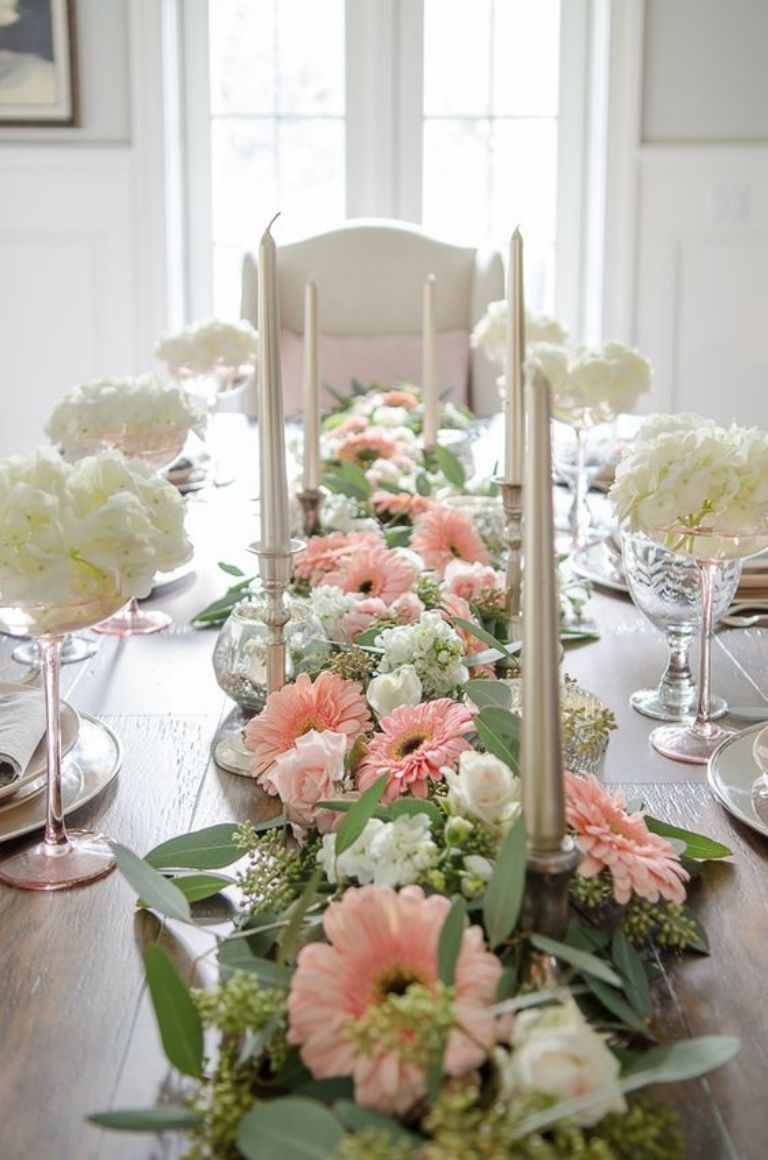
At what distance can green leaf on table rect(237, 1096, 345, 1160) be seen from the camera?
1.77 ft

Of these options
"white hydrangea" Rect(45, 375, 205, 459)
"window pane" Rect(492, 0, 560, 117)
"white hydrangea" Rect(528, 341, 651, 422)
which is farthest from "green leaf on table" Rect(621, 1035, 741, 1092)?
"window pane" Rect(492, 0, 560, 117)

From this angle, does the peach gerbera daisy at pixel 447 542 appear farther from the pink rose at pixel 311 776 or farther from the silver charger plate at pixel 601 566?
the pink rose at pixel 311 776

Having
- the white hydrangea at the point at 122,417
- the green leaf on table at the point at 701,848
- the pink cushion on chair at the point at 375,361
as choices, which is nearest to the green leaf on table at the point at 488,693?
the green leaf on table at the point at 701,848

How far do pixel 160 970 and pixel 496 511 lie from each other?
996 mm

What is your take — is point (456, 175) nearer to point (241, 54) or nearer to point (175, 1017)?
point (241, 54)

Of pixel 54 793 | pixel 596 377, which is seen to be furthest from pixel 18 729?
pixel 596 377

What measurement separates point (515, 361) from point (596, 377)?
2.03ft

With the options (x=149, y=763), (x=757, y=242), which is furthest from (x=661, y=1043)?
(x=757, y=242)

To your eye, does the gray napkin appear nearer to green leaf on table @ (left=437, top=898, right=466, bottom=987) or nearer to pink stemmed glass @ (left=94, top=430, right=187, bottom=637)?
pink stemmed glass @ (left=94, top=430, right=187, bottom=637)

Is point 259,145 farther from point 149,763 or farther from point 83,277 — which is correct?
point 149,763

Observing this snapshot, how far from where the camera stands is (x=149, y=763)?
1117mm

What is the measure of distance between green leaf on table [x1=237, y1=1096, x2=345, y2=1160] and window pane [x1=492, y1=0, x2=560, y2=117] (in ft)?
13.8

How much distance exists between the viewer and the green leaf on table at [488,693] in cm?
95

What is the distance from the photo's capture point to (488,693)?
0.96 metres
